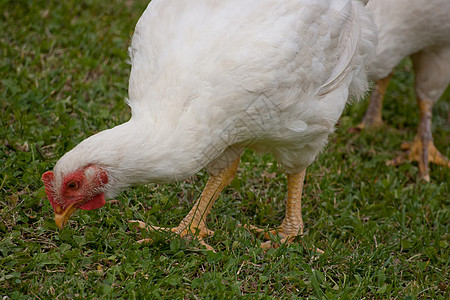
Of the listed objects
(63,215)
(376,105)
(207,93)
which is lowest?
(376,105)

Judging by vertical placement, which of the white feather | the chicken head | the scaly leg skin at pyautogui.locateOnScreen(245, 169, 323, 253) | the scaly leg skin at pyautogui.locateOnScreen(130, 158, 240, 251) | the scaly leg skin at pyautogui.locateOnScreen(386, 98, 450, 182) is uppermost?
the white feather

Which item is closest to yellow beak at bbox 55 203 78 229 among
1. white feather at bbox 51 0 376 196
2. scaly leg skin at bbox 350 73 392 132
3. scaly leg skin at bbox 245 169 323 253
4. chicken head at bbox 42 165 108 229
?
chicken head at bbox 42 165 108 229

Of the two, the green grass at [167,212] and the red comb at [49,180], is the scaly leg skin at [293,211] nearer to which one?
the green grass at [167,212]

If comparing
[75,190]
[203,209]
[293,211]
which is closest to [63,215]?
[75,190]

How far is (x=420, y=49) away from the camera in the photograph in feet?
16.2

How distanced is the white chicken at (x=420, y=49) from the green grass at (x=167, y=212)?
0.25 metres

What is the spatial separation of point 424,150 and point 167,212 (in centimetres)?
294

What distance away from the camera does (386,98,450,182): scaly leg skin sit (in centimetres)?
523

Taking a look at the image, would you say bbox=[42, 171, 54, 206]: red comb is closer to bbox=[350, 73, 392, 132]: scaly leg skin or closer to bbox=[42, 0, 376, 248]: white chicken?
bbox=[42, 0, 376, 248]: white chicken

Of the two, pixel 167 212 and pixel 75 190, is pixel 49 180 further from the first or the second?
pixel 167 212

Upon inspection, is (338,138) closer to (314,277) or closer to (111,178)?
(314,277)

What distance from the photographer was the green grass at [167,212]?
118 inches

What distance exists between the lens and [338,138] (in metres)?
5.23

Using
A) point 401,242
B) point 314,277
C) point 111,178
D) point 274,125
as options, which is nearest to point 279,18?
point 274,125
